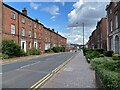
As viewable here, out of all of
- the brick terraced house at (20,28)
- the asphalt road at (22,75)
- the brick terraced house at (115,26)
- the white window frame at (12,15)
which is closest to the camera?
the asphalt road at (22,75)

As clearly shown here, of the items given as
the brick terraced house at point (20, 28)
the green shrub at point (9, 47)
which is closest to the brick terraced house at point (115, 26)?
the green shrub at point (9, 47)

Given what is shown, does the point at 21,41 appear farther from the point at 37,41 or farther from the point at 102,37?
the point at 102,37

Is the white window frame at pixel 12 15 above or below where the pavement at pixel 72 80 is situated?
above

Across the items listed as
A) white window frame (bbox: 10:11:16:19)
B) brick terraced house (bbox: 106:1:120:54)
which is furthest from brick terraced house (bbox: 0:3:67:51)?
brick terraced house (bbox: 106:1:120:54)

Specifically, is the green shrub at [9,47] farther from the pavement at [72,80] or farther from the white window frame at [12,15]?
the pavement at [72,80]

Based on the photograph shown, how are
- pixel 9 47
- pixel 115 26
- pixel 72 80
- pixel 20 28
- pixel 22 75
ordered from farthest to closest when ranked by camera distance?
1. pixel 20 28
2. pixel 115 26
3. pixel 9 47
4. pixel 22 75
5. pixel 72 80

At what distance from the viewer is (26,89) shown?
9.02 m

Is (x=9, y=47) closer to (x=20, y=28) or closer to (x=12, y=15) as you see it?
(x=12, y=15)

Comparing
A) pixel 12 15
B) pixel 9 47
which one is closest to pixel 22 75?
pixel 9 47

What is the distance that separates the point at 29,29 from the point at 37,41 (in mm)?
9080

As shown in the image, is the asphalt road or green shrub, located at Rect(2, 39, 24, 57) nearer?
the asphalt road

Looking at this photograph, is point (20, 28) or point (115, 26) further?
point (20, 28)

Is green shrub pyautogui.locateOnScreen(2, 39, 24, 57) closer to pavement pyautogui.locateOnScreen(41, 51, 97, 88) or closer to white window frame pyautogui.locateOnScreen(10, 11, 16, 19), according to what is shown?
white window frame pyautogui.locateOnScreen(10, 11, 16, 19)

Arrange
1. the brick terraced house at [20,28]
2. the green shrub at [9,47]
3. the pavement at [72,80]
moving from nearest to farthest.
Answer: the pavement at [72,80]
the green shrub at [9,47]
the brick terraced house at [20,28]
